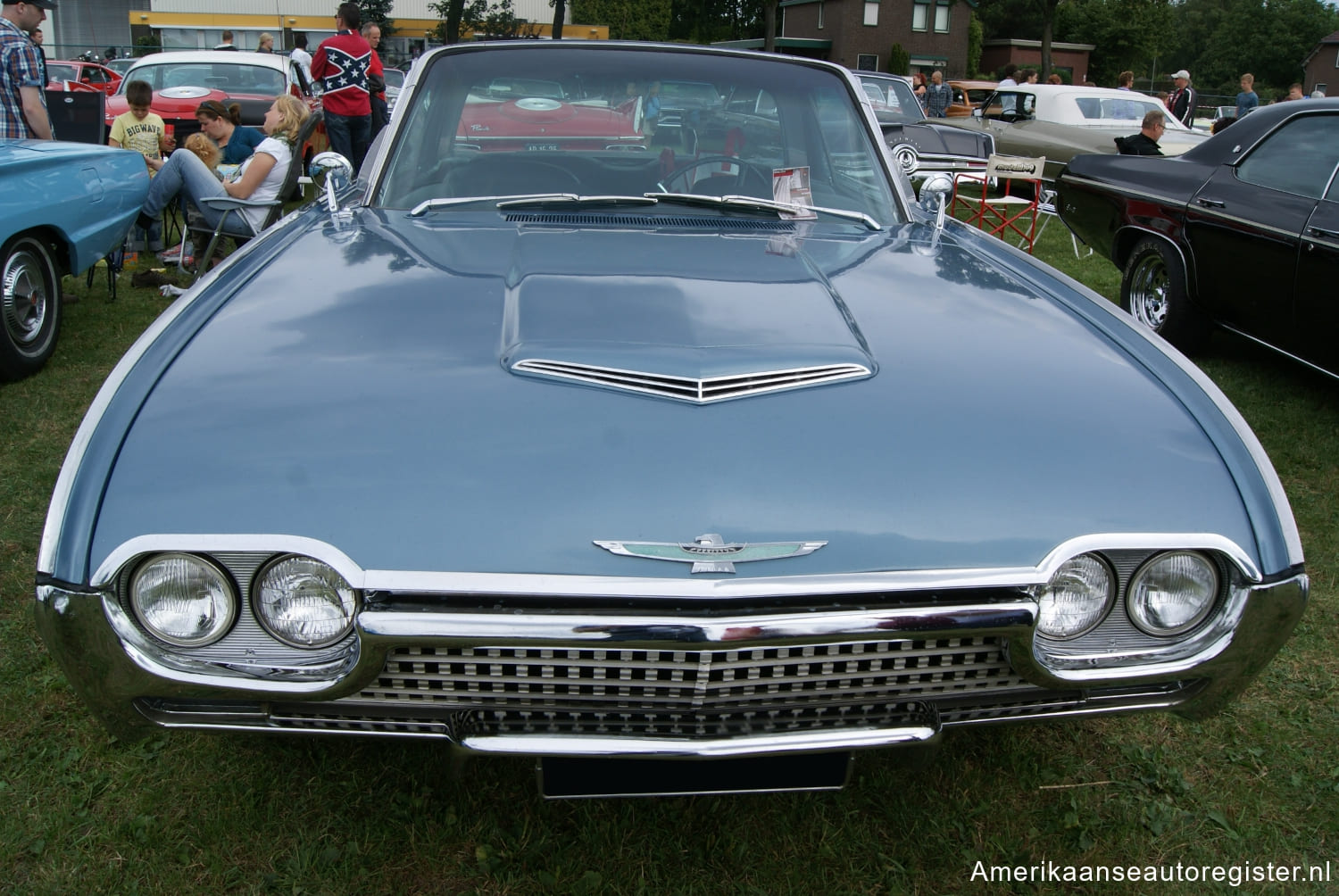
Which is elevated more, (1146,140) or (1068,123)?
(1068,123)

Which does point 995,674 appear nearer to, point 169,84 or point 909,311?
point 909,311

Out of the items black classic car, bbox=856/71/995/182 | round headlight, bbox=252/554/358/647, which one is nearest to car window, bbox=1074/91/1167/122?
black classic car, bbox=856/71/995/182

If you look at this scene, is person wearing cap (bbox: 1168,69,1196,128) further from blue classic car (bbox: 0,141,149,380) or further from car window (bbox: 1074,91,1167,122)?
blue classic car (bbox: 0,141,149,380)

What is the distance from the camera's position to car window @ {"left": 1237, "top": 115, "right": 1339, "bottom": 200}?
185 inches

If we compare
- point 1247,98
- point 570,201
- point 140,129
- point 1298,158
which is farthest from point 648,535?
point 1247,98

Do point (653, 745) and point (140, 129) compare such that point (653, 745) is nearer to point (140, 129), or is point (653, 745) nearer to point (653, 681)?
point (653, 681)

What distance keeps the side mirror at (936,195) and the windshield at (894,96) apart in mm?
10101

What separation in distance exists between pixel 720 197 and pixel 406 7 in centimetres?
5354

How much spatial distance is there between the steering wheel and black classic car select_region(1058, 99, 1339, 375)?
2901mm

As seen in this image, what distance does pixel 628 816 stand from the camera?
7.02 feet

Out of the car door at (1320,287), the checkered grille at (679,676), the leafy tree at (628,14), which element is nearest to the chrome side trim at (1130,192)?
the car door at (1320,287)

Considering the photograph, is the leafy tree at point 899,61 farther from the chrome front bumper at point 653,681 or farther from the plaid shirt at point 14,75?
the chrome front bumper at point 653,681

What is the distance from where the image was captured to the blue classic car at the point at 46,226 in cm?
461

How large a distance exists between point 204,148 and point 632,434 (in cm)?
667
